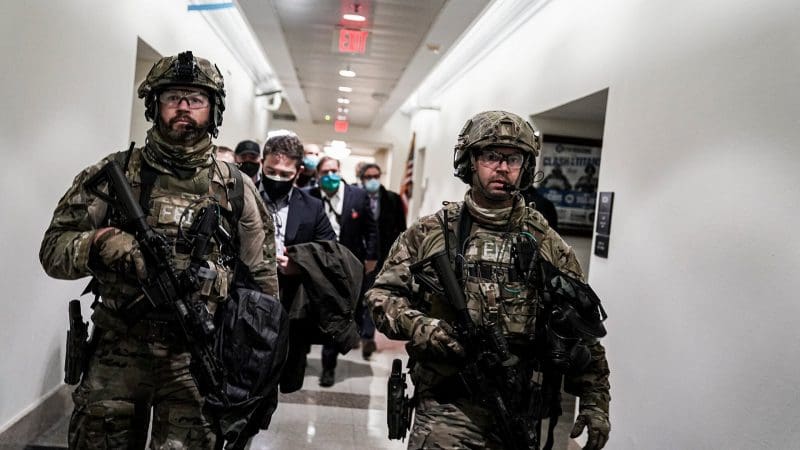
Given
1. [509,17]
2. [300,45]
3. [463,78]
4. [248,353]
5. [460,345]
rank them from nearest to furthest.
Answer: [460,345], [248,353], [509,17], [300,45], [463,78]

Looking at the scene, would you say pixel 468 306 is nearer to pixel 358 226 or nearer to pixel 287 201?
pixel 287 201

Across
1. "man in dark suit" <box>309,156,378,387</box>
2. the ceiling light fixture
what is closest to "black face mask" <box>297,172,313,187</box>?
"man in dark suit" <box>309,156,378,387</box>

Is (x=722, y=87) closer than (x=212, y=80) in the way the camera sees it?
No

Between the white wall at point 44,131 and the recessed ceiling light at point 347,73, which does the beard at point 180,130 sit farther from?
the recessed ceiling light at point 347,73

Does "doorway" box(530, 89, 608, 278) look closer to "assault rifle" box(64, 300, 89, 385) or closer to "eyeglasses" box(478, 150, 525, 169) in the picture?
"eyeglasses" box(478, 150, 525, 169)

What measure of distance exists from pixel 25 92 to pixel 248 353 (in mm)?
1527

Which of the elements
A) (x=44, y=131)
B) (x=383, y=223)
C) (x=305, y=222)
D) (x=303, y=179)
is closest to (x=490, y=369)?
(x=305, y=222)

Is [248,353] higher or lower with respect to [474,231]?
lower

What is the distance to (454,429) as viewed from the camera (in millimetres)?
1811

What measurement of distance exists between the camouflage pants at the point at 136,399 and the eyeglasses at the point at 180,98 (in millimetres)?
703

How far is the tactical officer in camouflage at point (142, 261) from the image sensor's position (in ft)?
5.97

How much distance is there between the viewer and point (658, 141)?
2910 mm

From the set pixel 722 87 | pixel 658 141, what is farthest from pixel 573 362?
pixel 658 141

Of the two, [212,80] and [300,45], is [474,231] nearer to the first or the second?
[212,80]
